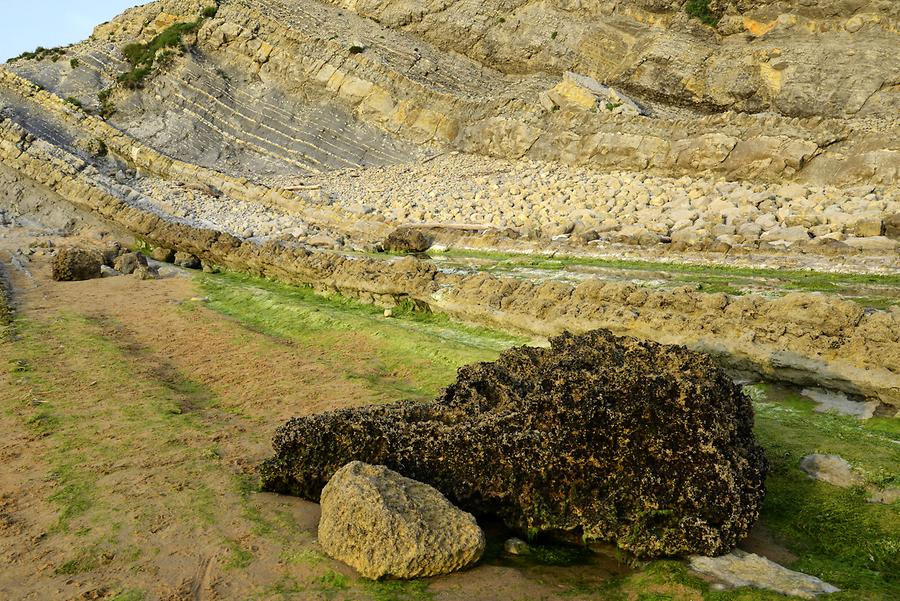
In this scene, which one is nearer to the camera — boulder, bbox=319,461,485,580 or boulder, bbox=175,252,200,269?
boulder, bbox=319,461,485,580

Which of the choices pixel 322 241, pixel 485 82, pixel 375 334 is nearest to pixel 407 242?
pixel 322 241

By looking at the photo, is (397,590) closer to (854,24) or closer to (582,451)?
(582,451)

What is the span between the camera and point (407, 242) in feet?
55.5

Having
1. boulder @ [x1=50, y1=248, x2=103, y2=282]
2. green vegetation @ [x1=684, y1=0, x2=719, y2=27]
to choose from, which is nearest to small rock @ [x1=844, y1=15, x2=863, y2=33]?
green vegetation @ [x1=684, y1=0, x2=719, y2=27]

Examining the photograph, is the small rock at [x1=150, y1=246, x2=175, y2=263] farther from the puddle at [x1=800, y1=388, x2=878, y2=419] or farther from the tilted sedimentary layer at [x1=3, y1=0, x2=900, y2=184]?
the puddle at [x1=800, y1=388, x2=878, y2=419]

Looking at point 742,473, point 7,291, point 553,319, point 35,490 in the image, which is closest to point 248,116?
point 7,291

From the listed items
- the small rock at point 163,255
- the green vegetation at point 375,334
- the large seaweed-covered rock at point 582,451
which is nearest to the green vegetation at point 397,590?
the large seaweed-covered rock at point 582,451

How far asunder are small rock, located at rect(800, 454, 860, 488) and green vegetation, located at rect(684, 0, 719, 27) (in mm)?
21271

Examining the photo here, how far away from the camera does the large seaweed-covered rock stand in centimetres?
438

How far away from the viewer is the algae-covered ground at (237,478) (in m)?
3.92

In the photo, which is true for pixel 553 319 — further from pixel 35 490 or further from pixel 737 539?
pixel 35 490

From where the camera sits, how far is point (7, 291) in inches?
527

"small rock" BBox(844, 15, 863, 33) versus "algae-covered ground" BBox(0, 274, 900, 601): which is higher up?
"small rock" BBox(844, 15, 863, 33)

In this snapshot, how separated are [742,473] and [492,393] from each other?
176 centimetres
